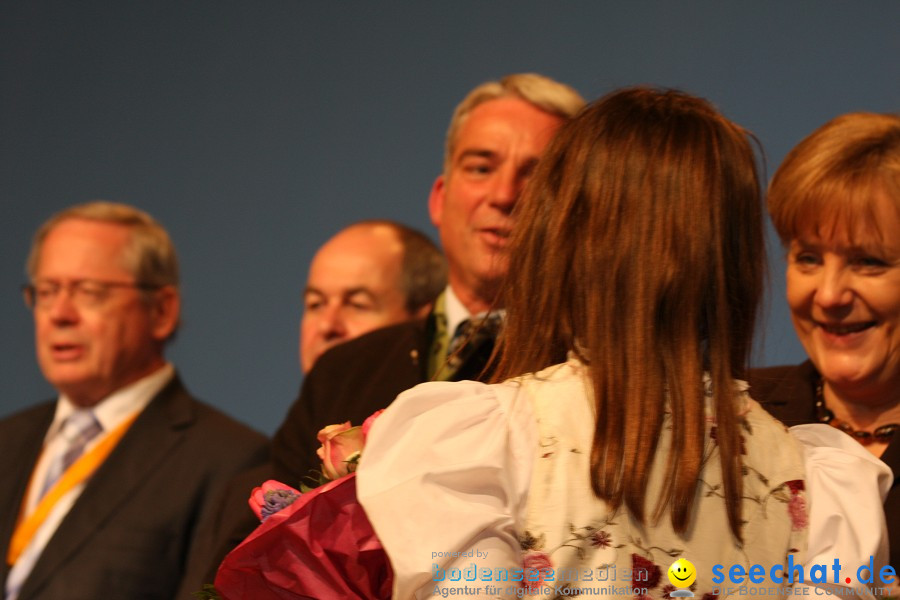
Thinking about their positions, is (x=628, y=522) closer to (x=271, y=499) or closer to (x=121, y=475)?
(x=271, y=499)

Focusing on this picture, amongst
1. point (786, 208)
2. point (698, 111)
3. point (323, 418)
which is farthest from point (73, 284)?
point (698, 111)

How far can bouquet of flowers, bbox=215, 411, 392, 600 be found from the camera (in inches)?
68.2

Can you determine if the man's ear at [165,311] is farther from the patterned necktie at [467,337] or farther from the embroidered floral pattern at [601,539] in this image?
the embroidered floral pattern at [601,539]

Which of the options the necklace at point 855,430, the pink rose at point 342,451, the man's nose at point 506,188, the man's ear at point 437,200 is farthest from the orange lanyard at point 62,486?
the pink rose at point 342,451

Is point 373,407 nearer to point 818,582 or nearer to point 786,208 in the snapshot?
point 786,208

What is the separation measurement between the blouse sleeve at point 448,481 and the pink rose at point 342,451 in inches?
4.0

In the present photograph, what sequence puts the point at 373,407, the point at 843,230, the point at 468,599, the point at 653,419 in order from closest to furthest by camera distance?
the point at 468,599, the point at 653,419, the point at 843,230, the point at 373,407

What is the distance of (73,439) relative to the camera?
13.6 ft

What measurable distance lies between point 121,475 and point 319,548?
2376mm

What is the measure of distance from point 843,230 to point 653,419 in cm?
105

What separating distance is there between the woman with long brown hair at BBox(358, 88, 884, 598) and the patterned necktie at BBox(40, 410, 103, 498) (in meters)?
2.63

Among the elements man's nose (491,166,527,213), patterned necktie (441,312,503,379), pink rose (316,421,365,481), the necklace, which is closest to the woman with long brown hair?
pink rose (316,421,365,481)

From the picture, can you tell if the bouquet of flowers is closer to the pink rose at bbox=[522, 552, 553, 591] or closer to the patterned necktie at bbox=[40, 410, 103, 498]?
the pink rose at bbox=[522, 552, 553, 591]

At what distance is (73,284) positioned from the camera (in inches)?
171
